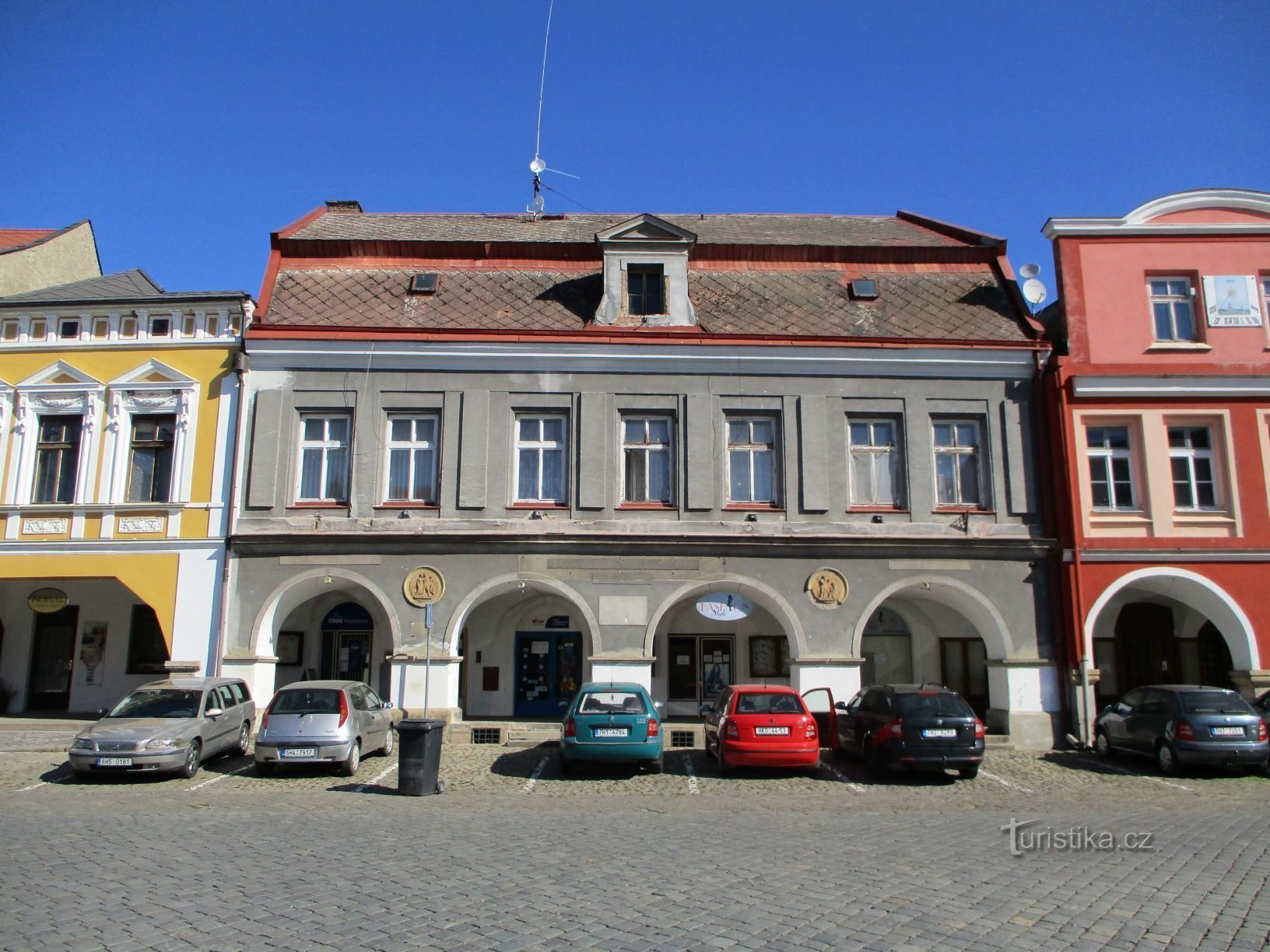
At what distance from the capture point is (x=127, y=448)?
20.3 metres

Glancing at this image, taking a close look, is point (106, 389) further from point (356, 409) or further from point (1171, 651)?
point (1171, 651)

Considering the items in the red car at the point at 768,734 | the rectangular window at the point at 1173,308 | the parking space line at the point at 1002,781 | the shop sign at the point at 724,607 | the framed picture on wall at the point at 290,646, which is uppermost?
the rectangular window at the point at 1173,308

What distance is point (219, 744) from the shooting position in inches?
630

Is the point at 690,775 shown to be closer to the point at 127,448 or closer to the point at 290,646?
the point at 290,646

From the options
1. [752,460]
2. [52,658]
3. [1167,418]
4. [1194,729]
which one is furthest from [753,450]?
[52,658]

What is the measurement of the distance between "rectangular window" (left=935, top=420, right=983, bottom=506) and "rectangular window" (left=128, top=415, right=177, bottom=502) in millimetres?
16038

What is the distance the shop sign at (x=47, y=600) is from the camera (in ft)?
69.9

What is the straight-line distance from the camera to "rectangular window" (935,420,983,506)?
67.5 feet

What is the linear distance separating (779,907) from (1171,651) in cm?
1820

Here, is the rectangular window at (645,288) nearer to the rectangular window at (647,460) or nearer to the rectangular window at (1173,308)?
the rectangular window at (647,460)

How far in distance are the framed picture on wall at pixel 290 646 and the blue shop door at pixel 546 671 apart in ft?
16.4

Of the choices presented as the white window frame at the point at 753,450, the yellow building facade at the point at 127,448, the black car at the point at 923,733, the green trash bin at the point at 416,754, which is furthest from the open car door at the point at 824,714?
the yellow building facade at the point at 127,448

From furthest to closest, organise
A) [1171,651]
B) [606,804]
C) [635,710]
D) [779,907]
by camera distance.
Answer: [1171,651] < [635,710] < [606,804] < [779,907]

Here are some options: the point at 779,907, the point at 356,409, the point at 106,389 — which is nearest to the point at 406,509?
the point at 356,409
